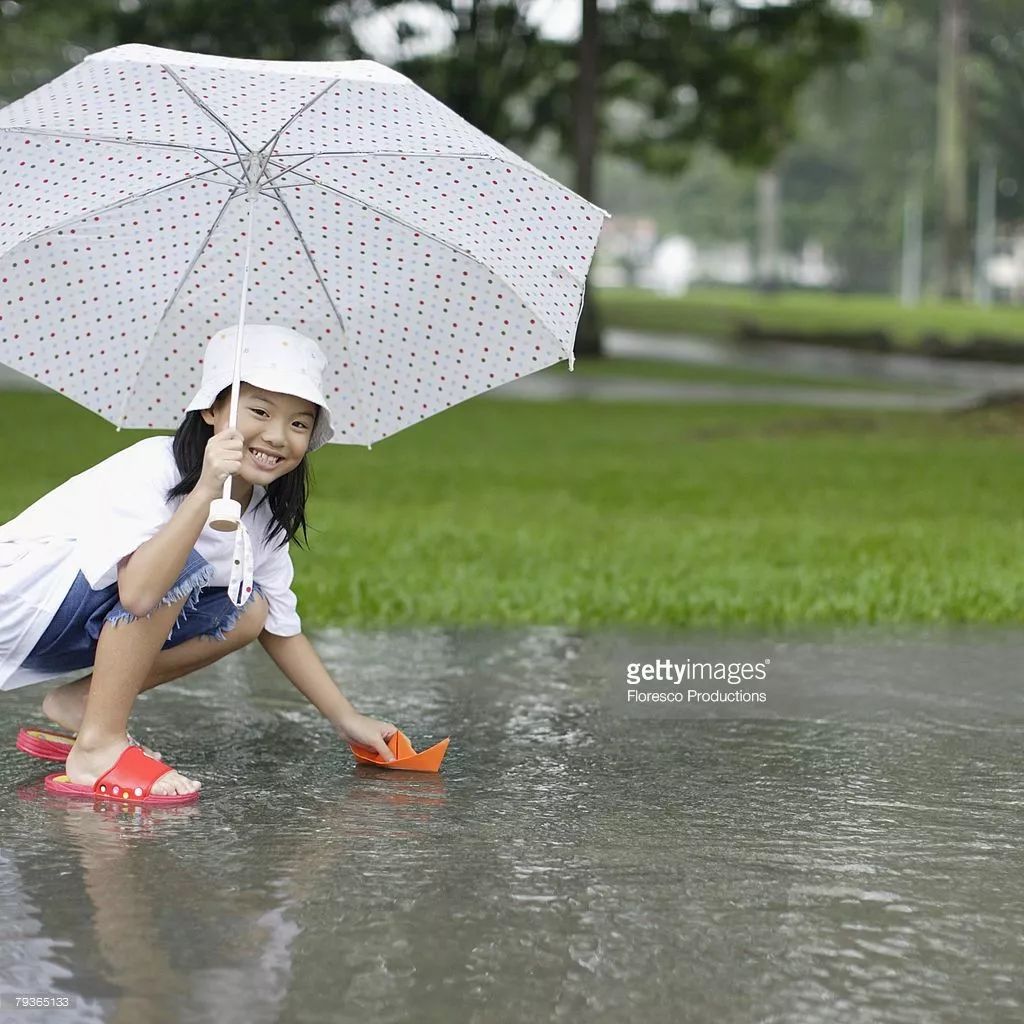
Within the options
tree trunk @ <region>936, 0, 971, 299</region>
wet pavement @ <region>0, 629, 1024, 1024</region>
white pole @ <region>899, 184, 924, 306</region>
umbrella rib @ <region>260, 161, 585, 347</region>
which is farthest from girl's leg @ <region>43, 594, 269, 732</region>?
white pole @ <region>899, 184, 924, 306</region>

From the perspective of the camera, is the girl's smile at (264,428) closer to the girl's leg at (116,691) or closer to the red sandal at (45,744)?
the girl's leg at (116,691)

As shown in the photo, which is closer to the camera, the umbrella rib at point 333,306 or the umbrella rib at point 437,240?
the umbrella rib at point 437,240

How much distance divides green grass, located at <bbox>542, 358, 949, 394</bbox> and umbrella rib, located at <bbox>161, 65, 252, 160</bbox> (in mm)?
19609

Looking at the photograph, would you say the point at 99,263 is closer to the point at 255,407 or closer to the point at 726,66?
the point at 255,407

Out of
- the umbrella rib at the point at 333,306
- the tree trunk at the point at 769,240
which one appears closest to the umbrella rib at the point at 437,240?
the umbrella rib at the point at 333,306

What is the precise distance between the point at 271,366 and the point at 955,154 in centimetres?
6256

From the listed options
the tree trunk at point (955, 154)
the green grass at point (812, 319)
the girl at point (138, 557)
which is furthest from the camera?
the tree trunk at point (955, 154)

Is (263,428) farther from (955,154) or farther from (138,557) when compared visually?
(955,154)

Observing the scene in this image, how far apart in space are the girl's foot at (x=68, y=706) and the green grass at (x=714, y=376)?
1963 cm

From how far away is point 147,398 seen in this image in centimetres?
478

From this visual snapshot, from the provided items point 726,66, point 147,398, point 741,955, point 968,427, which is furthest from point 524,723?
point 726,66

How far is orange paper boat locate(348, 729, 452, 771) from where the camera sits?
15.0ft

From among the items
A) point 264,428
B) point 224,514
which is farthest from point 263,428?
point 224,514

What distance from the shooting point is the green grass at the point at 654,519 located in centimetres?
734
